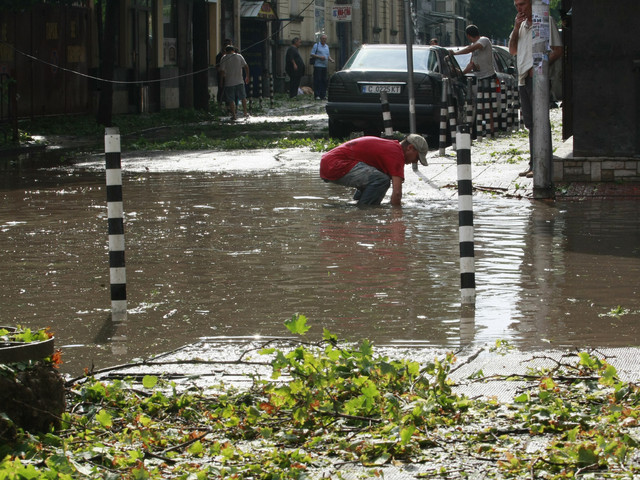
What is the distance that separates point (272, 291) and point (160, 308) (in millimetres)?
816

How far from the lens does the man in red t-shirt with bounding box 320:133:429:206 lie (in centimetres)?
1243

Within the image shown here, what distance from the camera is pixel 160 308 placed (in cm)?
728

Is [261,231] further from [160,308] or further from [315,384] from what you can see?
[315,384]

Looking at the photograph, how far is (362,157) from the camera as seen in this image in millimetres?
12656

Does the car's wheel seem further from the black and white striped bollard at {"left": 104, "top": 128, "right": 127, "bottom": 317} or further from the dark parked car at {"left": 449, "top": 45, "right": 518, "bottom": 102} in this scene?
the black and white striped bollard at {"left": 104, "top": 128, "right": 127, "bottom": 317}

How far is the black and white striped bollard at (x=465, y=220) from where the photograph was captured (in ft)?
24.0

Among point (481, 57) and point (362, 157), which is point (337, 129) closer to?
point (481, 57)

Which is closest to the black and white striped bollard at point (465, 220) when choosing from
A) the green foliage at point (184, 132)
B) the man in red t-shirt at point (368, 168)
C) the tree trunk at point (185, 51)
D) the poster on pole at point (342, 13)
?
the man in red t-shirt at point (368, 168)

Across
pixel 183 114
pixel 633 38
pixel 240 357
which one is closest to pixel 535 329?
pixel 240 357

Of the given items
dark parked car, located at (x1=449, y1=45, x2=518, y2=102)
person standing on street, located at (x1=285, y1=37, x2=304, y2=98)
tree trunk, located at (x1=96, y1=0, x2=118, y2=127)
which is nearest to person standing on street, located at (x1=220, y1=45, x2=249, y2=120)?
tree trunk, located at (x1=96, y1=0, x2=118, y2=127)

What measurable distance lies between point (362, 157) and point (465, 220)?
17.1ft

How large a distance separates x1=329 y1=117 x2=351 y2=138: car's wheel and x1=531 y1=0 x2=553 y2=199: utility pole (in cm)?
882

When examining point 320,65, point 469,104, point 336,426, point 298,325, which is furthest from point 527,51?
point 320,65

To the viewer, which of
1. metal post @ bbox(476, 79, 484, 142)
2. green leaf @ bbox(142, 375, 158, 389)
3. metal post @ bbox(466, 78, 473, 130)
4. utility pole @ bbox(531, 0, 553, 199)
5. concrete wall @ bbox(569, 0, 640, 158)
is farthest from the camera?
metal post @ bbox(476, 79, 484, 142)
